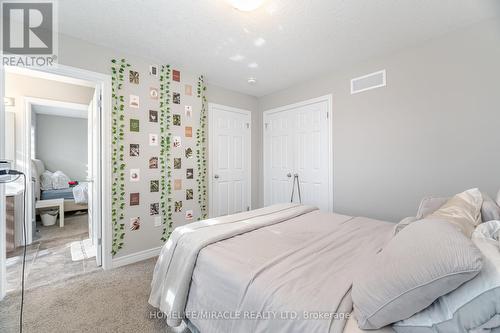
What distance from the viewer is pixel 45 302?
1874mm

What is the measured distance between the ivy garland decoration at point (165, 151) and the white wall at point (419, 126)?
7.43 feet

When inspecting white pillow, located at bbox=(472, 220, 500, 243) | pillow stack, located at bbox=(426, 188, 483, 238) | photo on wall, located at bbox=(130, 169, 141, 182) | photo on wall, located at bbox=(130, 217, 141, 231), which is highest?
photo on wall, located at bbox=(130, 169, 141, 182)

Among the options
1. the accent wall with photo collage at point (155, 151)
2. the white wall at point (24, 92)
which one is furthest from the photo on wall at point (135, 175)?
the white wall at point (24, 92)

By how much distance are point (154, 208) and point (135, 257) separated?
62 cm

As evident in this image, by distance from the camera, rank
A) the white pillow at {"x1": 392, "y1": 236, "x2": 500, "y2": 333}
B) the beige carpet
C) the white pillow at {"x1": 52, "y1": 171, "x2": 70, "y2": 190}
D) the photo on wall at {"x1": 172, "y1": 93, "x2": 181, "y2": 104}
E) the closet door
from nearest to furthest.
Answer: the white pillow at {"x1": 392, "y1": 236, "x2": 500, "y2": 333}, the beige carpet, the photo on wall at {"x1": 172, "y1": 93, "x2": 181, "y2": 104}, the closet door, the white pillow at {"x1": 52, "y1": 171, "x2": 70, "y2": 190}

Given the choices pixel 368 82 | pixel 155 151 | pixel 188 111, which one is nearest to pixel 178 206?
pixel 155 151

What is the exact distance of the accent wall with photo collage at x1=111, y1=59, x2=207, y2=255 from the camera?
257 centimetres

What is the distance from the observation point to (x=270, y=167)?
4043 millimetres

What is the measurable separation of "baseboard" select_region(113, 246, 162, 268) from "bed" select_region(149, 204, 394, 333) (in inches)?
47.9

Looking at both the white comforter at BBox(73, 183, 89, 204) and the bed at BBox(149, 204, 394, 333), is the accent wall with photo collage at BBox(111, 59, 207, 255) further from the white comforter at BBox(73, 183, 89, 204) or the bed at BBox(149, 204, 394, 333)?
the white comforter at BBox(73, 183, 89, 204)

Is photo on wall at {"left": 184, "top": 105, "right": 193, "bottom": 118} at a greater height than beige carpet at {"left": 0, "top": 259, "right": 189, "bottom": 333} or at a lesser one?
greater

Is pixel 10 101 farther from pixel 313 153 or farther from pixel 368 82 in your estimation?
pixel 368 82

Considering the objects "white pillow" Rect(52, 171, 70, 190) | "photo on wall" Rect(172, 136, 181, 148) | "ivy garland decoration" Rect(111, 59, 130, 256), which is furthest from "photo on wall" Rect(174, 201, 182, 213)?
"white pillow" Rect(52, 171, 70, 190)

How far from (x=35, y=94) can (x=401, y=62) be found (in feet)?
16.6
